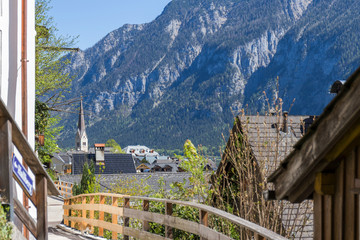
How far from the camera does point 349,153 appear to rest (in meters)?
3.44

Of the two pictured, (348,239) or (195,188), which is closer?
(348,239)

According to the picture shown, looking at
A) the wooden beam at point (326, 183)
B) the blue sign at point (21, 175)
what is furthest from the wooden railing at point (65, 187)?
the wooden beam at point (326, 183)

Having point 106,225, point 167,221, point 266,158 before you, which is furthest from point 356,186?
point 106,225

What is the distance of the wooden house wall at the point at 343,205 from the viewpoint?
11.1 feet

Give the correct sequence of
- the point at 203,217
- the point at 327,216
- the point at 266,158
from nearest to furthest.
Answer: the point at 327,216, the point at 203,217, the point at 266,158

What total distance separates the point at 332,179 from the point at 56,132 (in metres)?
23.0

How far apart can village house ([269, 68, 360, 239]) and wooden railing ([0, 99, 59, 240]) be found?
7.63 ft

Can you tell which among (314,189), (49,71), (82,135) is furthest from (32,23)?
(82,135)

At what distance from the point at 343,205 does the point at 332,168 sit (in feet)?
0.80

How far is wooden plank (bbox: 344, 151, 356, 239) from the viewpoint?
3.39 meters

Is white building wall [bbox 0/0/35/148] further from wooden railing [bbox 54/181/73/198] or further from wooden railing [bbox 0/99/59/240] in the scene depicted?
wooden railing [bbox 54/181/73/198]

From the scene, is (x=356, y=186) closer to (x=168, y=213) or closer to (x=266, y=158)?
(x=168, y=213)

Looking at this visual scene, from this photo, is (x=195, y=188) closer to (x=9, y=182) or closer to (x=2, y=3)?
(x=2, y=3)

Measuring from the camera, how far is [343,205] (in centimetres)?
349
